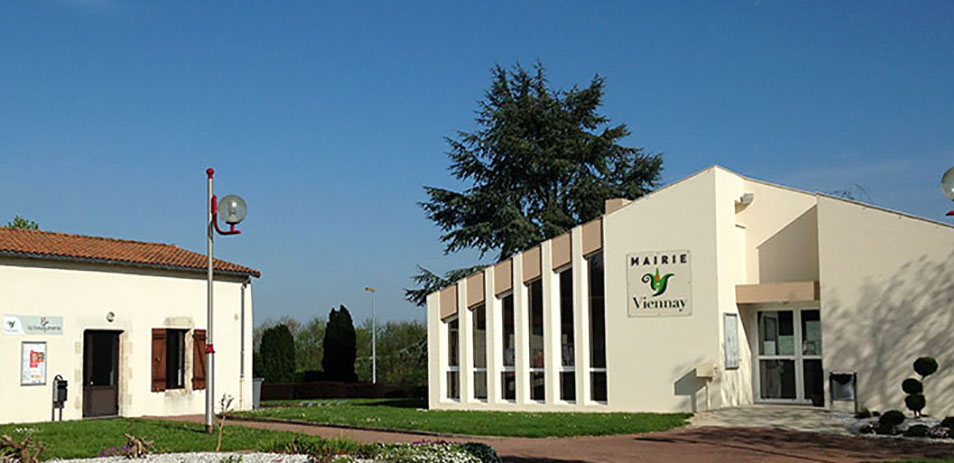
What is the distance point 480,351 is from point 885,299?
31.3 feet

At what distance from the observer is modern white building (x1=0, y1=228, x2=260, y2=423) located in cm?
2312

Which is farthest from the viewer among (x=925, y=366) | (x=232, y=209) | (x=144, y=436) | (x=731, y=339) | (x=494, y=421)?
(x=731, y=339)

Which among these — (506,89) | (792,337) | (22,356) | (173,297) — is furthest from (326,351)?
(792,337)

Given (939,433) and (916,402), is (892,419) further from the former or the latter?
(916,402)

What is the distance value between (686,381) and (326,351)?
22739 mm

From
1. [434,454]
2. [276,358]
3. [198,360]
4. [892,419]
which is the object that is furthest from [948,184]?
[276,358]

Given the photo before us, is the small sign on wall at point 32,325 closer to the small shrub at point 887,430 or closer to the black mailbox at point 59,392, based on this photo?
the black mailbox at point 59,392

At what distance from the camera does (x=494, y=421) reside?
20.8 m

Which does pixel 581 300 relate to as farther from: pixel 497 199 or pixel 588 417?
pixel 497 199

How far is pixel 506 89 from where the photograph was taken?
38.5 metres

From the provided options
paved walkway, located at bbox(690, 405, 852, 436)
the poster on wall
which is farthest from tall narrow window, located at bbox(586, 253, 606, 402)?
the poster on wall

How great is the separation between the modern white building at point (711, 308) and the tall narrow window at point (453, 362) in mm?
88

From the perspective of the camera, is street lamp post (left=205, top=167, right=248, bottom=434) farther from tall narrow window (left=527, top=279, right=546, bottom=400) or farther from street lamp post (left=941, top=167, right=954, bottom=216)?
street lamp post (left=941, top=167, right=954, bottom=216)

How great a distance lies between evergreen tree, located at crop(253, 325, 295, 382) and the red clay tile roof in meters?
12.3
